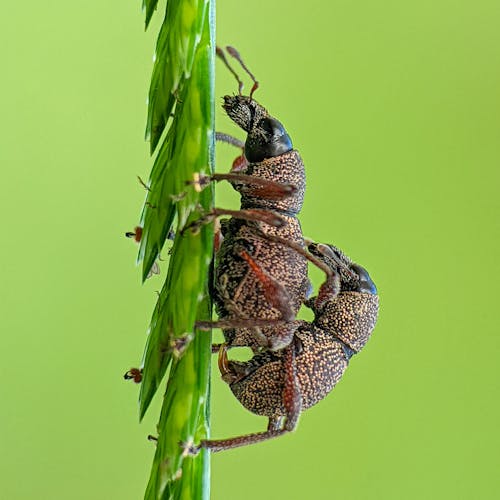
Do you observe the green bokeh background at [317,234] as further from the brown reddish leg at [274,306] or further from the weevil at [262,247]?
the brown reddish leg at [274,306]

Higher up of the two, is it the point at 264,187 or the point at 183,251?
the point at 264,187

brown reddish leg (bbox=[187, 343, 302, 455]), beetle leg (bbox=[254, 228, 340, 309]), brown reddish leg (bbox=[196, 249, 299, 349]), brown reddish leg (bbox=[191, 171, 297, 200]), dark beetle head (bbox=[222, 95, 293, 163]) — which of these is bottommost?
brown reddish leg (bbox=[187, 343, 302, 455])

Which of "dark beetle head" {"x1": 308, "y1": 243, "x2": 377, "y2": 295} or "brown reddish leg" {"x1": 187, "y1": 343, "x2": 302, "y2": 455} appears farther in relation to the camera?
"dark beetle head" {"x1": 308, "y1": 243, "x2": 377, "y2": 295}

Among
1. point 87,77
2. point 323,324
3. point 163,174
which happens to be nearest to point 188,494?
point 163,174

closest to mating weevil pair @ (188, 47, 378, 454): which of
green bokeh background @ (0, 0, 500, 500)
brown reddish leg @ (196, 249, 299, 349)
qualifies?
brown reddish leg @ (196, 249, 299, 349)

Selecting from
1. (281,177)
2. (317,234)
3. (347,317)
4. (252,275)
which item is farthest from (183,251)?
(317,234)

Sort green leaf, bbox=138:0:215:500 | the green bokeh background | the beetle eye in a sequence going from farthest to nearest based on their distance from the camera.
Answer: the green bokeh background < the beetle eye < green leaf, bbox=138:0:215:500

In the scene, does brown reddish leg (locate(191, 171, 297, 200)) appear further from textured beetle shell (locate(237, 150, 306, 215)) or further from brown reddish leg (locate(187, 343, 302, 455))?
brown reddish leg (locate(187, 343, 302, 455))

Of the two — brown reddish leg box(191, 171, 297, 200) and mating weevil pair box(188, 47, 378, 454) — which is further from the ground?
brown reddish leg box(191, 171, 297, 200)

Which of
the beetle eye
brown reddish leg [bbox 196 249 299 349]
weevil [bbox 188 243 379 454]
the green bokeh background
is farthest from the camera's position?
the green bokeh background

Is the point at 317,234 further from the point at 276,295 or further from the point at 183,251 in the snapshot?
the point at 183,251
